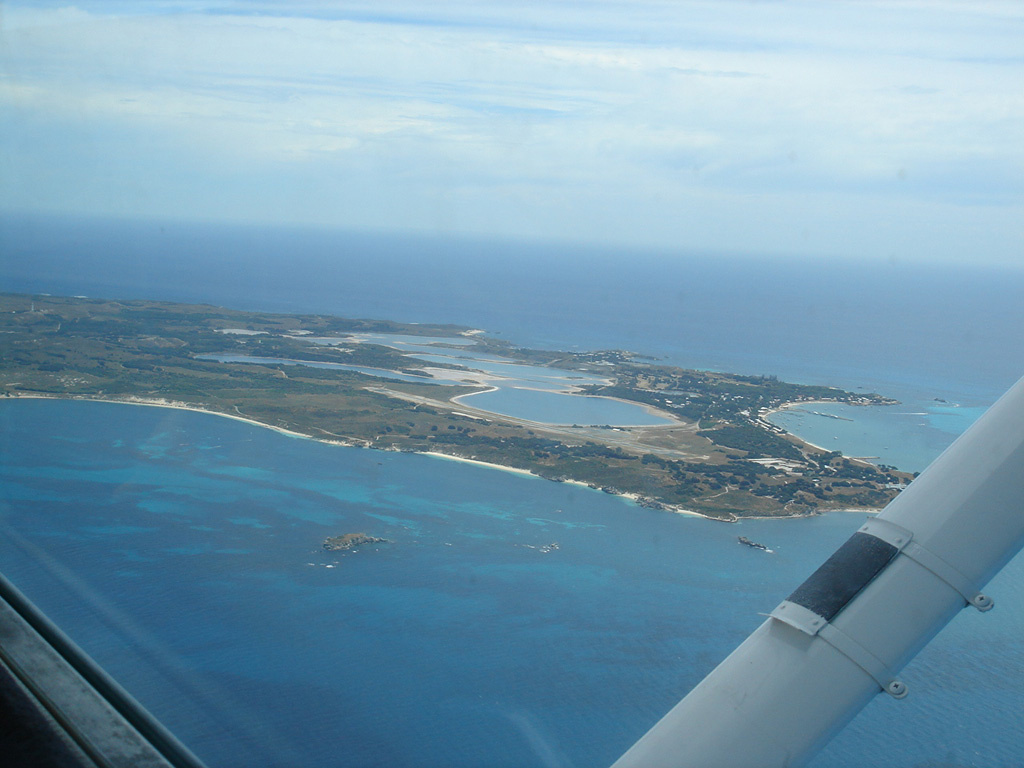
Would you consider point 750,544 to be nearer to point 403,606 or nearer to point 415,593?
point 415,593

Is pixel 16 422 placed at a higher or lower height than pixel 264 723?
higher

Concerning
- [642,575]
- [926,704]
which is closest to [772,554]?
[642,575]

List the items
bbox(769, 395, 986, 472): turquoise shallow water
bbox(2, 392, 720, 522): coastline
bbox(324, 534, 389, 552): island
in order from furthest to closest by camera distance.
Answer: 1. bbox(2, 392, 720, 522): coastline
2. bbox(769, 395, 986, 472): turquoise shallow water
3. bbox(324, 534, 389, 552): island

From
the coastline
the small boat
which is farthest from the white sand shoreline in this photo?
the small boat

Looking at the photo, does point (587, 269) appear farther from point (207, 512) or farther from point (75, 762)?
point (75, 762)

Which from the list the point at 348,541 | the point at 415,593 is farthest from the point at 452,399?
the point at 415,593

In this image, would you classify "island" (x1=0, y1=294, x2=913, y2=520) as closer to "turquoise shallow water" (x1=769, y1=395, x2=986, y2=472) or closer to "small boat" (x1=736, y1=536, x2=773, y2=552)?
"turquoise shallow water" (x1=769, y1=395, x2=986, y2=472)
